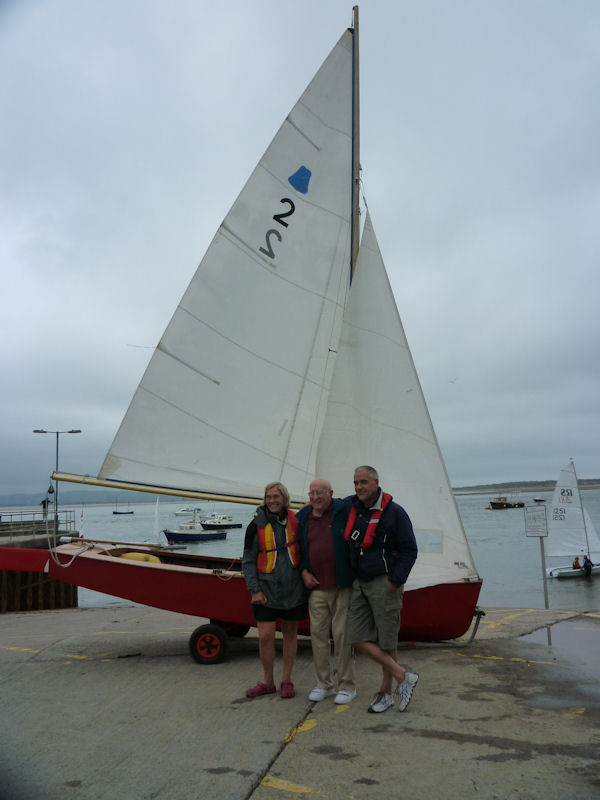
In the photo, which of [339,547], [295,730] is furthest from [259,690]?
[339,547]

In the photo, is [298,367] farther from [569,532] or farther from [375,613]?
[569,532]

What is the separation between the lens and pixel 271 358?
20.0 ft

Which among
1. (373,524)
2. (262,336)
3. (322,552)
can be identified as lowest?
(322,552)

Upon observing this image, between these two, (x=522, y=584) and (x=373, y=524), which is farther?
(x=522, y=584)

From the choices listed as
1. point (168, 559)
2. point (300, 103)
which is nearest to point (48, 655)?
point (168, 559)

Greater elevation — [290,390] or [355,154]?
[355,154]

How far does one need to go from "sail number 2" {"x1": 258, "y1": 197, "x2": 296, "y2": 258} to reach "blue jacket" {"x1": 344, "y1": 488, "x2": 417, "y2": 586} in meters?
3.48

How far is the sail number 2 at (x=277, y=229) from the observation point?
20.4ft

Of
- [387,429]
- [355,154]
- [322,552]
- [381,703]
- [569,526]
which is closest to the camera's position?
[381,703]

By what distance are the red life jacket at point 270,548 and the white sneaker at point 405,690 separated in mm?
972

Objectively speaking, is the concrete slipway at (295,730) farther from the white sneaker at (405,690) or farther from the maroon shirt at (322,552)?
the maroon shirt at (322,552)

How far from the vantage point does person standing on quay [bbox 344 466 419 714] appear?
3.54m

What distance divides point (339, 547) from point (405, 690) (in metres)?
0.92

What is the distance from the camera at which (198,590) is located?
4.90 m
